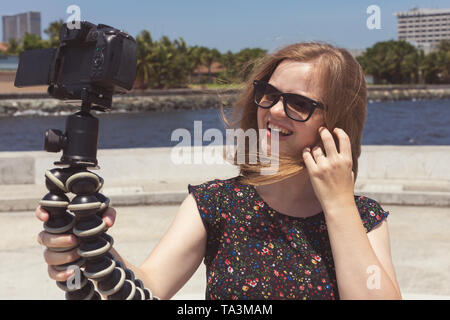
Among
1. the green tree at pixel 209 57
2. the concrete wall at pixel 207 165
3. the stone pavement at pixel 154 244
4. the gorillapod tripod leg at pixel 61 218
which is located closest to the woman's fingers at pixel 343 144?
the gorillapod tripod leg at pixel 61 218

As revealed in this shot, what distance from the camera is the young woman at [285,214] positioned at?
5.84ft

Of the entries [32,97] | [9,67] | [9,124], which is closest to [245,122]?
[9,124]

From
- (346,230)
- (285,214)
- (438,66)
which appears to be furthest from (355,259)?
(438,66)

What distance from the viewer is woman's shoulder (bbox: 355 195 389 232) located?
186 cm

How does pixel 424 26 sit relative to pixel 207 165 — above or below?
above

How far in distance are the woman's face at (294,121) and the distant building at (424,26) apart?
146441 millimetres

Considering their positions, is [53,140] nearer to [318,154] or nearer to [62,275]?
[62,275]

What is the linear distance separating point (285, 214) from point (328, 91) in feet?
1.47

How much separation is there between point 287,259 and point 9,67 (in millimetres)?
70583

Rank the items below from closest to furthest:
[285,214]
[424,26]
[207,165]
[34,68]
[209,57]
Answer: [34,68], [285,214], [207,165], [209,57], [424,26]

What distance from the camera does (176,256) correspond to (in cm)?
182

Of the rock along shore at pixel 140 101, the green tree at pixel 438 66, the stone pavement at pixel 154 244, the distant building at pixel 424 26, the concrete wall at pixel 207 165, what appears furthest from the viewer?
the distant building at pixel 424 26

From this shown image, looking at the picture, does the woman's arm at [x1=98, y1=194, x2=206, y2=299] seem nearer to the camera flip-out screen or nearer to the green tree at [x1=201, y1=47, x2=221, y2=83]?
the camera flip-out screen

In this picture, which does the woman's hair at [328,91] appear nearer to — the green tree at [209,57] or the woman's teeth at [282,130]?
the woman's teeth at [282,130]
